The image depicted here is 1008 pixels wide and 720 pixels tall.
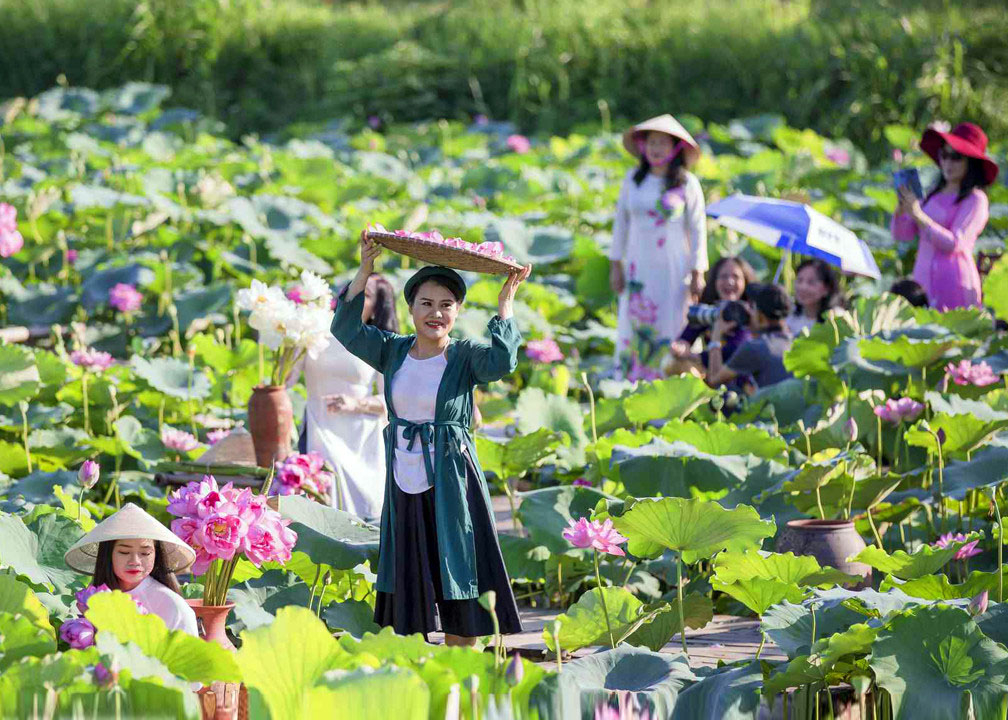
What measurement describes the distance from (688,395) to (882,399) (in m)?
0.64

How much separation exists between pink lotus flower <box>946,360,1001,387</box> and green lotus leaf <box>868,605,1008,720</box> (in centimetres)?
221

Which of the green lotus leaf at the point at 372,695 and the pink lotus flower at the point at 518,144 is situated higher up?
the green lotus leaf at the point at 372,695

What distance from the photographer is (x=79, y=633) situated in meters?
2.79

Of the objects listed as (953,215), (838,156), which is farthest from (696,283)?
(838,156)

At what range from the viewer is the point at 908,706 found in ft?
9.26

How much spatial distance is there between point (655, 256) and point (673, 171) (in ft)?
1.17

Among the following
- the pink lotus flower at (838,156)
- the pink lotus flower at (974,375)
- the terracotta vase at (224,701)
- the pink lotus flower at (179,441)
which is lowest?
the pink lotus flower at (838,156)

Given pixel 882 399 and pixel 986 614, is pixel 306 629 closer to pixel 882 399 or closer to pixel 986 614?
pixel 986 614

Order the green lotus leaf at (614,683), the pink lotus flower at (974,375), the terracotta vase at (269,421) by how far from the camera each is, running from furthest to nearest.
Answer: the pink lotus flower at (974,375), the terracotta vase at (269,421), the green lotus leaf at (614,683)

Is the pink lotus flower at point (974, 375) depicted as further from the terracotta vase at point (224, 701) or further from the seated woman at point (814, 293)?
the terracotta vase at point (224, 701)

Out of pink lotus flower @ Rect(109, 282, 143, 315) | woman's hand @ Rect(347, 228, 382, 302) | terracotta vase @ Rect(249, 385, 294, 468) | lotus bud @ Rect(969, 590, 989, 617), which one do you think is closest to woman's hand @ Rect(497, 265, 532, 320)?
woman's hand @ Rect(347, 228, 382, 302)

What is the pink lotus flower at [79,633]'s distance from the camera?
9.11 feet

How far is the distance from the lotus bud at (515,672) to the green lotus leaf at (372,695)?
16 cm

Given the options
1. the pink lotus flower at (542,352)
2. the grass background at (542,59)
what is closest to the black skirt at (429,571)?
the pink lotus flower at (542,352)
